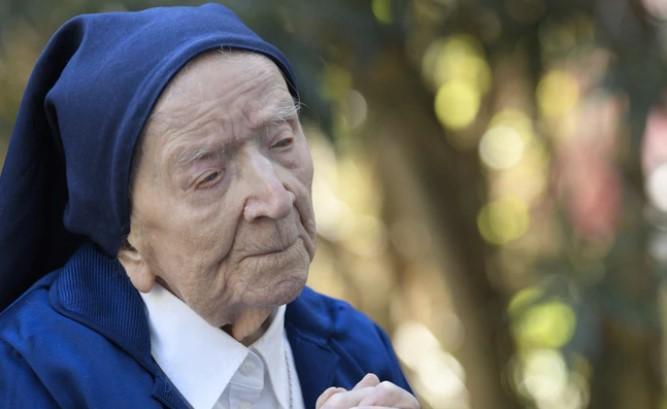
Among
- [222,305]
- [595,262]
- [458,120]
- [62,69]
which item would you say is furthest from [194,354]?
[458,120]

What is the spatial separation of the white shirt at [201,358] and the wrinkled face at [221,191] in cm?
5

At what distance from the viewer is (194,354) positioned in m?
2.11

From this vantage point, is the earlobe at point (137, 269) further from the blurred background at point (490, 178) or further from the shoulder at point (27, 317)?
the blurred background at point (490, 178)

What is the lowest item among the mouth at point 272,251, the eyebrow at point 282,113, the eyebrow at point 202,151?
the mouth at point 272,251

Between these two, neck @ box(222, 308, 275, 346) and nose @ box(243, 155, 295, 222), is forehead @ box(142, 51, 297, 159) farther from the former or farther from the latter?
neck @ box(222, 308, 275, 346)

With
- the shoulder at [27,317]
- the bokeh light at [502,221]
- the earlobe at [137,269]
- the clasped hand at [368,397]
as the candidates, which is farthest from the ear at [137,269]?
the bokeh light at [502,221]

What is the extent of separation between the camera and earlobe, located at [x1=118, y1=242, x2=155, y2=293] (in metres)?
2.11

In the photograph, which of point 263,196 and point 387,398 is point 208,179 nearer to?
point 263,196

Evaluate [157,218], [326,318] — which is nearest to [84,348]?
[157,218]

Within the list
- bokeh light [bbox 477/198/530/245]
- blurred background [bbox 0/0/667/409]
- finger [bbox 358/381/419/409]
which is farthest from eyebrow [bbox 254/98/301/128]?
bokeh light [bbox 477/198/530/245]

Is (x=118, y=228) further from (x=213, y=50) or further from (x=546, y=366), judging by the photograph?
(x=546, y=366)

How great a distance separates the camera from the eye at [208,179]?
2.00m

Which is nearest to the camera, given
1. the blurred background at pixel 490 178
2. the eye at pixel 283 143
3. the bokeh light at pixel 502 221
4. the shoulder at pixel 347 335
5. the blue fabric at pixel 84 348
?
the blue fabric at pixel 84 348

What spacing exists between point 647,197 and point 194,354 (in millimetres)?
2997
